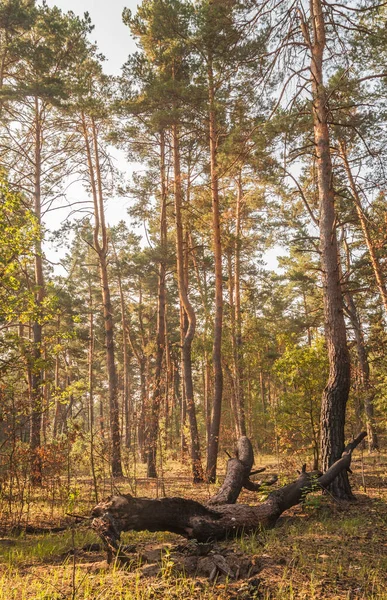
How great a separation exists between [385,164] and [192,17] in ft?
22.6

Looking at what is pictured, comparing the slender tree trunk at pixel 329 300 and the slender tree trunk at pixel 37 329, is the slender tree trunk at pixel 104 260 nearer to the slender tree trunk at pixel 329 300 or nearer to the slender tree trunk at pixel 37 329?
the slender tree trunk at pixel 37 329

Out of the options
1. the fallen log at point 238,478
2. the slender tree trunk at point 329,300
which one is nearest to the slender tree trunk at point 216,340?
the fallen log at point 238,478

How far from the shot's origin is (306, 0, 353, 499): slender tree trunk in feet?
24.1

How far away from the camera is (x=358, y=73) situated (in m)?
9.80

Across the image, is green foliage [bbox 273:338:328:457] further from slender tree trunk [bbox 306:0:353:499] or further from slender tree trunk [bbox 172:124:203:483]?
slender tree trunk [bbox 306:0:353:499]

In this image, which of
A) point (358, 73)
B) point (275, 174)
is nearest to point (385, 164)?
point (358, 73)

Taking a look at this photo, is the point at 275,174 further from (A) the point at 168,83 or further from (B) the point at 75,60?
(B) the point at 75,60

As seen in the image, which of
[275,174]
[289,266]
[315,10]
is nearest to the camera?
[315,10]

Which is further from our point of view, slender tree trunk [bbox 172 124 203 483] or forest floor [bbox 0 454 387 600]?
slender tree trunk [bbox 172 124 203 483]

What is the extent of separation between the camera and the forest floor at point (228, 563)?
360 centimetres

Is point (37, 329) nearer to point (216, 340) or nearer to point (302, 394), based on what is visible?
point (216, 340)

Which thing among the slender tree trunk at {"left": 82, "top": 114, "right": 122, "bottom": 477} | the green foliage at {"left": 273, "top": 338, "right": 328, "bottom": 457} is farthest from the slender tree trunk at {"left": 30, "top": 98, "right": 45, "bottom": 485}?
the green foliage at {"left": 273, "top": 338, "right": 328, "bottom": 457}

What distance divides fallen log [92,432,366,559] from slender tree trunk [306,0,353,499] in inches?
61.3

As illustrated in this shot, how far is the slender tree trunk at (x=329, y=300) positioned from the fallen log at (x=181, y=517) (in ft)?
5.11
